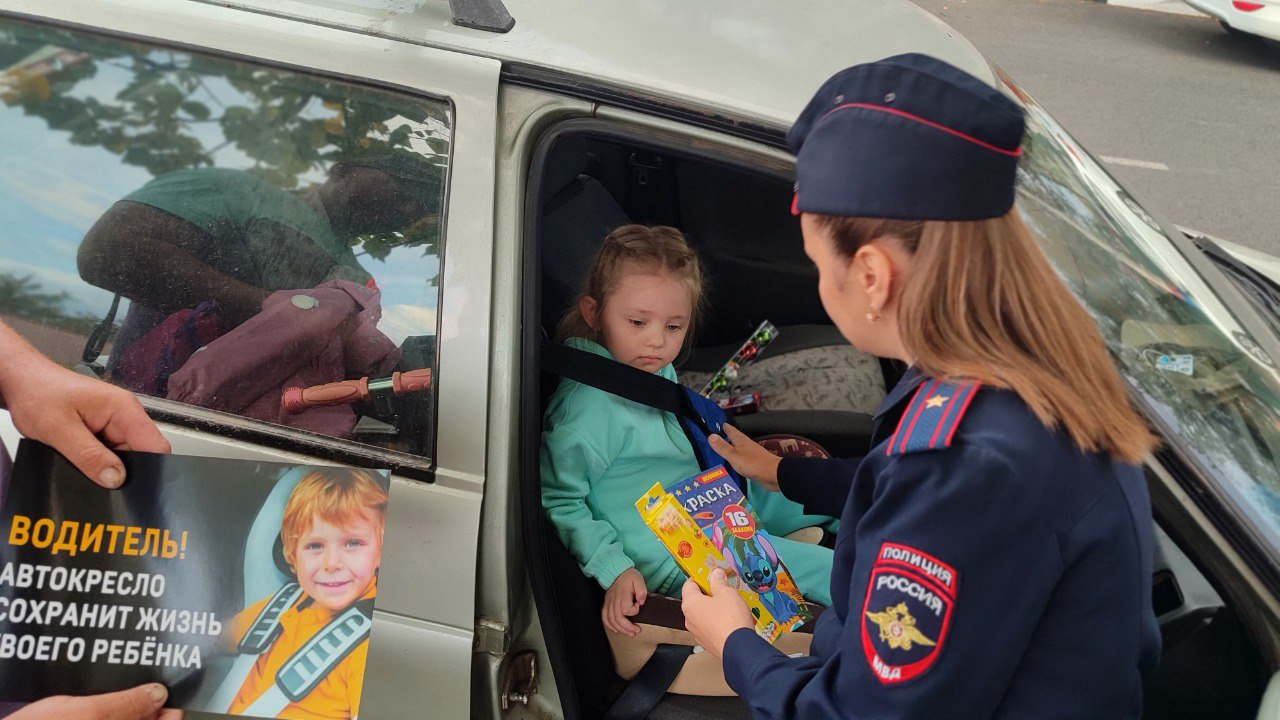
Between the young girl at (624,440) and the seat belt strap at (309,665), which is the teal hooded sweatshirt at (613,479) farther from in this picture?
the seat belt strap at (309,665)

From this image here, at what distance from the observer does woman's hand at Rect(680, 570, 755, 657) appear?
1767 mm

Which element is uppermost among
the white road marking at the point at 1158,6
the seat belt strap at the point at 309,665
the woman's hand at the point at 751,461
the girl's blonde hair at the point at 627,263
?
the white road marking at the point at 1158,6

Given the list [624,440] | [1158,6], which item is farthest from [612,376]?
[1158,6]

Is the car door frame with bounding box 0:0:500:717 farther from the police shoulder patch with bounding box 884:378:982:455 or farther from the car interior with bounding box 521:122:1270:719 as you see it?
the police shoulder patch with bounding box 884:378:982:455

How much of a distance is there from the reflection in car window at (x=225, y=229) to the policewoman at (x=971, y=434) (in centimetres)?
84

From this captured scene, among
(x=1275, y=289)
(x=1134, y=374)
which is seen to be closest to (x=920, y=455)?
(x=1134, y=374)

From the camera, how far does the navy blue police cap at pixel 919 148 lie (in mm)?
1254

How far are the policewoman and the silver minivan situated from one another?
0.55 metres

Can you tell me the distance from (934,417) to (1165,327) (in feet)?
3.05

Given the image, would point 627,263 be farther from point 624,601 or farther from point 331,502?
point 331,502

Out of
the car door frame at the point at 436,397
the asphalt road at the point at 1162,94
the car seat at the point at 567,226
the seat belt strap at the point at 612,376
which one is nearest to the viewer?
the car door frame at the point at 436,397

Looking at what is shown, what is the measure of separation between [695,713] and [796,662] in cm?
62

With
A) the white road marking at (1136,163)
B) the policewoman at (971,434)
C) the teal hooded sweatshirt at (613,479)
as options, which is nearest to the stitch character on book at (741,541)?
the teal hooded sweatshirt at (613,479)

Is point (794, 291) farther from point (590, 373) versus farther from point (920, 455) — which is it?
point (920, 455)
